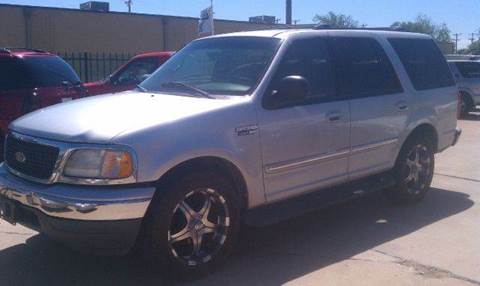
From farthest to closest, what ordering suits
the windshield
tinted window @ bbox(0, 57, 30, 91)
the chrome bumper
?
tinted window @ bbox(0, 57, 30, 91)
the windshield
the chrome bumper

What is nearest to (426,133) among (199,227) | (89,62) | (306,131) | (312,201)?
(312,201)

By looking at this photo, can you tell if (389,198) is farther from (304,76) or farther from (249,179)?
(249,179)

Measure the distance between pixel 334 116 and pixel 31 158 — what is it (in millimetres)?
2669

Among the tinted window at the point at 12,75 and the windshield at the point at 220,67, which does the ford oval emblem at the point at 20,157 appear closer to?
the windshield at the point at 220,67

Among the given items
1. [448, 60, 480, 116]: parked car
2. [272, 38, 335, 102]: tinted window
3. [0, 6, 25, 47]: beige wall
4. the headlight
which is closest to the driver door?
[272, 38, 335, 102]: tinted window

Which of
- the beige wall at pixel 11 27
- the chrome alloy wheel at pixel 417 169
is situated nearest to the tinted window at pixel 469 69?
the chrome alloy wheel at pixel 417 169

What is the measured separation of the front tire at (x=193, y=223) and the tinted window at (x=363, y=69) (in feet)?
5.86

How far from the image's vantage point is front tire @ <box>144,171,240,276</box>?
4.16 m

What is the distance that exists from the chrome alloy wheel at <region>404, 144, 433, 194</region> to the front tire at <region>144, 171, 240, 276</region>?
2758 millimetres

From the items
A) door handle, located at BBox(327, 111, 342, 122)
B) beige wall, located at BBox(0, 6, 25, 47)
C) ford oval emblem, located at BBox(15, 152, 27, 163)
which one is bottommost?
ford oval emblem, located at BBox(15, 152, 27, 163)

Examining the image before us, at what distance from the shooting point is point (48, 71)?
854 centimetres

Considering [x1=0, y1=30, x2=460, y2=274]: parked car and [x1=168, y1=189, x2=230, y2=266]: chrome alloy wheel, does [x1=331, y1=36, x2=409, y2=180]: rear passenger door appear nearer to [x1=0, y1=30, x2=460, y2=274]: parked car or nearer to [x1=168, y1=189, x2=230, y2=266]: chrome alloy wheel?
[x1=0, y1=30, x2=460, y2=274]: parked car

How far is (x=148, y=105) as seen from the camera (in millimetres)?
4648

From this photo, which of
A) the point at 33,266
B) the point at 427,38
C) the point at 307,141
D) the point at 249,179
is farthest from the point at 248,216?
the point at 427,38
